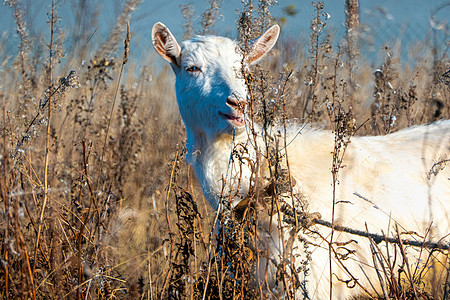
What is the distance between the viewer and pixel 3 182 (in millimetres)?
1844

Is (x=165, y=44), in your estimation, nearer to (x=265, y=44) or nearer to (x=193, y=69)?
(x=193, y=69)

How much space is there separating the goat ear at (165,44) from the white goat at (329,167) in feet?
0.04

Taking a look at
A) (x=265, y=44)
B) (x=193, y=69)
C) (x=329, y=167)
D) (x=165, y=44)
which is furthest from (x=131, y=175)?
(x=329, y=167)

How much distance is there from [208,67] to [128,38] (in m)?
1.22

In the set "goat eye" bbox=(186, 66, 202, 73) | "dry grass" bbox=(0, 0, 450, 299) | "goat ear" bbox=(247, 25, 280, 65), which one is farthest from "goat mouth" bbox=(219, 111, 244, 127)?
"goat ear" bbox=(247, 25, 280, 65)

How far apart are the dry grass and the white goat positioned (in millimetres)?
209

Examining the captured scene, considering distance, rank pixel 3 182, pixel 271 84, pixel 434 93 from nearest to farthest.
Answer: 1. pixel 3 182
2. pixel 271 84
3. pixel 434 93

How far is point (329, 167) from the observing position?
2.78 m

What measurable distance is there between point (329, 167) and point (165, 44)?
65.5 inches

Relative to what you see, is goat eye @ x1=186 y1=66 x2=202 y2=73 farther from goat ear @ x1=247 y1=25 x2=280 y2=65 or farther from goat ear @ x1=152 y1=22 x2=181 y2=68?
goat ear @ x1=247 y1=25 x2=280 y2=65

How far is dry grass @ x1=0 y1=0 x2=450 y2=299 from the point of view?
2033mm

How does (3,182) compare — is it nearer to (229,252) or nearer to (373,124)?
(229,252)

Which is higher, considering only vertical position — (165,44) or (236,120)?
(165,44)

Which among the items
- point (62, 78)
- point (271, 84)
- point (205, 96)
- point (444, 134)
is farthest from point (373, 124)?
point (62, 78)
